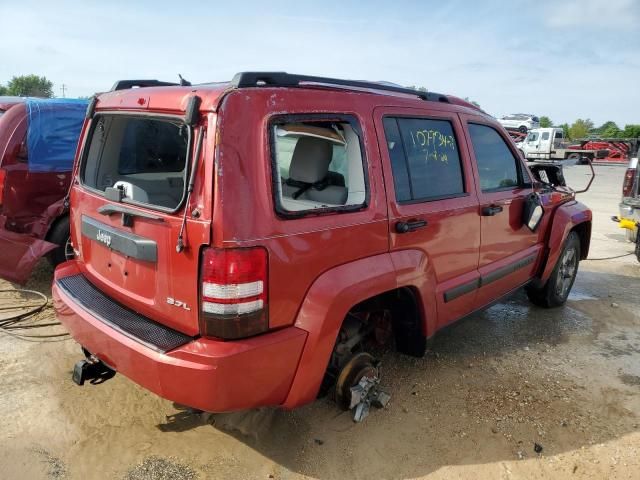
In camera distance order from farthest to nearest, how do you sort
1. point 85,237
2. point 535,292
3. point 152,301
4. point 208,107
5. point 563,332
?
point 535,292 < point 563,332 < point 85,237 < point 152,301 < point 208,107

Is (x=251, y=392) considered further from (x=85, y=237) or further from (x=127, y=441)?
(x=85, y=237)

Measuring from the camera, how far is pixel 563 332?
4.39m

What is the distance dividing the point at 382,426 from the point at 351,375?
0.41 m

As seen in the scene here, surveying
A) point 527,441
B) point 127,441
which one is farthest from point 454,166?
point 127,441

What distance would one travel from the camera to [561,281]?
4961 millimetres

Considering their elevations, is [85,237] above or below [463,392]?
above

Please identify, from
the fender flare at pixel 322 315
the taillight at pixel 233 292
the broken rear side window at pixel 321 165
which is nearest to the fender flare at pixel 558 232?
the broken rear side window at pixel 321 165

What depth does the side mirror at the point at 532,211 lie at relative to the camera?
13.0ft

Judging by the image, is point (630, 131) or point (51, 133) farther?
point (630, 131)

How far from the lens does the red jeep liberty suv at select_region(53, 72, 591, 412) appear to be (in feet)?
6.90

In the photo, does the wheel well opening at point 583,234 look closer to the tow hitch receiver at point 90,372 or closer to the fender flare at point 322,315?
the fender flare at point 322,315

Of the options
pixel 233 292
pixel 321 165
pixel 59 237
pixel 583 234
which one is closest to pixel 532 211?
pixel 583 234

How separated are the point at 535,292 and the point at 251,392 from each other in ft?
11.7

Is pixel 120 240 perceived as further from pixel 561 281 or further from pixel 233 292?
pixel 561 281
